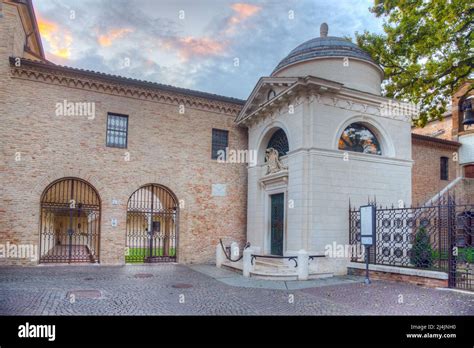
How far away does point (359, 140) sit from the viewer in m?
14.4

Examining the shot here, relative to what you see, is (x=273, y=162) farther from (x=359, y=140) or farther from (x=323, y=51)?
(x=323, y=51)

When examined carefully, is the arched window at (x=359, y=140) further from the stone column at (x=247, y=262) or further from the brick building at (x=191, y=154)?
the stone column at (x=247, y=262)

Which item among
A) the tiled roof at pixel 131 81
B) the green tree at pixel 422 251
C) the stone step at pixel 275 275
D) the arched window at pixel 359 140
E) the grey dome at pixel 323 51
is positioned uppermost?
the grey dome at pixel 323 51

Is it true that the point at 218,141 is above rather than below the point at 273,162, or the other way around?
above

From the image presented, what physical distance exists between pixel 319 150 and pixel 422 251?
463 cm

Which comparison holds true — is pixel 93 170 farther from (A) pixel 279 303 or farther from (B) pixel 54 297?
(A) pixel 279 303

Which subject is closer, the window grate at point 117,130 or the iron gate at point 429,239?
the iron gate at point 429,239

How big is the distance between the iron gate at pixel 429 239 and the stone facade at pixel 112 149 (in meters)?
6.69

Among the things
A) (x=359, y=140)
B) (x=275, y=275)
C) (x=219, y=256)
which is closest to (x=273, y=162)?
(x=359, y=140)

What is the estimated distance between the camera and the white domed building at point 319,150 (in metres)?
12.9

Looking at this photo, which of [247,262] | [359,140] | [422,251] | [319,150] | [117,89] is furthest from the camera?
[117,89]

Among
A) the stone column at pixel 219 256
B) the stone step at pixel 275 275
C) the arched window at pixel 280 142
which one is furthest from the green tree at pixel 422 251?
the stone column at pixel 219 256
